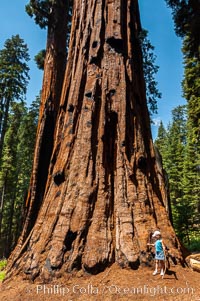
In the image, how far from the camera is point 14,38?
77.2ft

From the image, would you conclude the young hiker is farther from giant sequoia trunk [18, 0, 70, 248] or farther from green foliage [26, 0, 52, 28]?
green foliage [26, 0, 52, 28]

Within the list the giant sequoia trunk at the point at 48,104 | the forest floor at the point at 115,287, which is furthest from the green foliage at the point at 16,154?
the forest floor at the point at 115,287

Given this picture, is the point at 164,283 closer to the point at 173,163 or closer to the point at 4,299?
the point at 4,299

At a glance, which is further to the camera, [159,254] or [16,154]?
[16,154]

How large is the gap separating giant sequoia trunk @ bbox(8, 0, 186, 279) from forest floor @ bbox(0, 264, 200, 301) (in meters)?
0.17

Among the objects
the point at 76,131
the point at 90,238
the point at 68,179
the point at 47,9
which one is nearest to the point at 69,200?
the point at 68,179

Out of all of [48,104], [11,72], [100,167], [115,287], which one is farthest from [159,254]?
[11,72]

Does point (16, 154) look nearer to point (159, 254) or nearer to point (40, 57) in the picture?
point (40, 57)

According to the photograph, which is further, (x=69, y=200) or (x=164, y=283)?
(x=69, y=200)

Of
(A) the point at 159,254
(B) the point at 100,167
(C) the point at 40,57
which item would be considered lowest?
(A) the point at 159,254

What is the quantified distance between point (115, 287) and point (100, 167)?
205cm

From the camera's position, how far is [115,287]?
11.7 feet

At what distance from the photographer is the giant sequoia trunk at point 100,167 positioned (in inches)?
164

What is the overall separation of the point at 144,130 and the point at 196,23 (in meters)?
7.18
